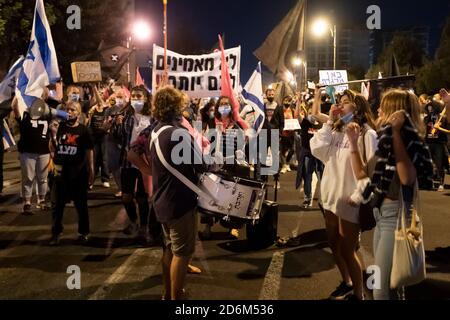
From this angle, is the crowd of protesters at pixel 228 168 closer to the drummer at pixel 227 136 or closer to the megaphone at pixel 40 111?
the drummer at pixel 227 136

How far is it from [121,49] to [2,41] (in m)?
6.72

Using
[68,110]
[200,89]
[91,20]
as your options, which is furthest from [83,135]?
[91,20]

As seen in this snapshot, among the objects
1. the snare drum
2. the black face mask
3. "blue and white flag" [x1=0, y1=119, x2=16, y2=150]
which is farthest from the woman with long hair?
"blue and white flag" [x1=0, y1=119, x2=16, y2=150]

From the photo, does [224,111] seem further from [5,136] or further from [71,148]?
[5,136]

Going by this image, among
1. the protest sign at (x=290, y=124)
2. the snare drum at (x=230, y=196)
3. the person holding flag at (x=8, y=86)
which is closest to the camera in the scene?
the snare drum at (x=230, y=196)

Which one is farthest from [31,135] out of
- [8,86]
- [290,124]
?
[290,124]

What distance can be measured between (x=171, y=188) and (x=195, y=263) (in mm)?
1895

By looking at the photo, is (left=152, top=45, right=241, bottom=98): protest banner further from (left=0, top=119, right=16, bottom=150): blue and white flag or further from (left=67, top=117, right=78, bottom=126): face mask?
(left=0, top=119, right=16, bottom=150): blue and white flag

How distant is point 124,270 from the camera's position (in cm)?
536

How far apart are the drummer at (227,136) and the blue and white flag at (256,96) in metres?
0.27

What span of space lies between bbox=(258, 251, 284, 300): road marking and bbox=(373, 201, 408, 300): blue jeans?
123 cm

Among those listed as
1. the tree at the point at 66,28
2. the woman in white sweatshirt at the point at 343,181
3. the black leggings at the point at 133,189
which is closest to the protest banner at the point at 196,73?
the black leggings at the point at 133,189

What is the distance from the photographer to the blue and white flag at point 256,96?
691 cm
